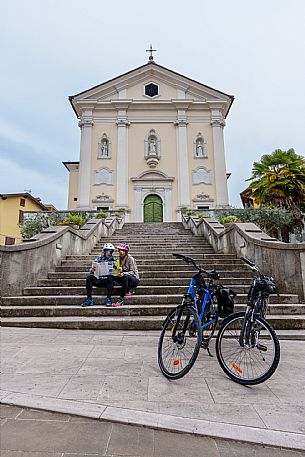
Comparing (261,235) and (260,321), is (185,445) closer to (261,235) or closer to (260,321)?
(260,321)

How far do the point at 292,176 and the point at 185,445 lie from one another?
17025 mm

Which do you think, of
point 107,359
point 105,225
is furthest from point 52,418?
point 105,225

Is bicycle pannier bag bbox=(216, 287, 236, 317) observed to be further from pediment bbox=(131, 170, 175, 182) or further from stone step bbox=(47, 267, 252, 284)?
pediment bbox=(131, 170, 175, 182)

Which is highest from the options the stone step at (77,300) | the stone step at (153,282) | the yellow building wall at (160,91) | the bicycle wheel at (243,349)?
the yellow building wall at (160,91)

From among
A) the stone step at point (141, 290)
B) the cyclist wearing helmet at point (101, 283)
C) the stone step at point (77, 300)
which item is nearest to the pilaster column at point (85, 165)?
the stone step at point (141, 290)

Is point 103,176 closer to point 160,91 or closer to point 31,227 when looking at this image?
point 160,91

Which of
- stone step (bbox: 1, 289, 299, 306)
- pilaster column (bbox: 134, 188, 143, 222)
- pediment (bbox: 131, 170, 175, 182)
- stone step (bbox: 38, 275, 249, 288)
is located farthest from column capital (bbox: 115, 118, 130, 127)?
stone step (bbox: 1, 289, 299, 306)

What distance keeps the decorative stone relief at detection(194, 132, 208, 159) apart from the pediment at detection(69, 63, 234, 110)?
11.4 ft

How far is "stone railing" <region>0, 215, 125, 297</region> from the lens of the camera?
21.6 feet

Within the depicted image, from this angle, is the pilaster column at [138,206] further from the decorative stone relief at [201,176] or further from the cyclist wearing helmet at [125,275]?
the cyclist wearing helmet at [125,275]

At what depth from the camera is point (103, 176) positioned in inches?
947

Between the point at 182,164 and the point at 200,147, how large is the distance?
2255 mm

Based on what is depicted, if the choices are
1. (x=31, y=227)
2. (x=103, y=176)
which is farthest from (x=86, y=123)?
(x=31, y=227)

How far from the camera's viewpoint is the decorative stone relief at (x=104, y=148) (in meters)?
24.5
